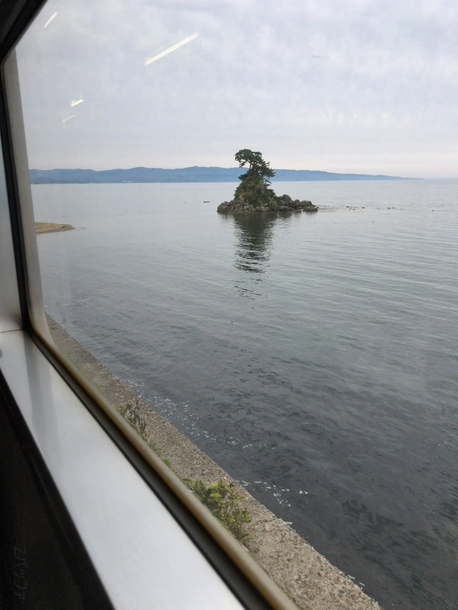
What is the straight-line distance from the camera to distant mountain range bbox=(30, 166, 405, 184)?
219cm

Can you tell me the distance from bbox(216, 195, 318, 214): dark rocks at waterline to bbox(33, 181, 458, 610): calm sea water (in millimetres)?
220

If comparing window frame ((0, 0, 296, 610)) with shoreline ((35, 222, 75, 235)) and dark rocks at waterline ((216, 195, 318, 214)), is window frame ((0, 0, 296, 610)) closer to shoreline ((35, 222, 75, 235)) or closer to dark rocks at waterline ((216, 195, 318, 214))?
shoreline ((35, 222, 75, 235))

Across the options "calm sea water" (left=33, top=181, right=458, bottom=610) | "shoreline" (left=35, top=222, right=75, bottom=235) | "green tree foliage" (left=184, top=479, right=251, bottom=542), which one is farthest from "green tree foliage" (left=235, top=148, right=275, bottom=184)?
"green tree foliage" (left=184, top=479, right=251, bottom=542)

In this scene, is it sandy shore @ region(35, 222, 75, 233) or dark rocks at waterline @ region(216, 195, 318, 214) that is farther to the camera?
dark rocks at waterline @ region(216, 195, 318, 214)

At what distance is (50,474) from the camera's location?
1.06 m

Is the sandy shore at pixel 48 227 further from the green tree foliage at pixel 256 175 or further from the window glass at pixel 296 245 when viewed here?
the green tree foliage at pixel 256 175

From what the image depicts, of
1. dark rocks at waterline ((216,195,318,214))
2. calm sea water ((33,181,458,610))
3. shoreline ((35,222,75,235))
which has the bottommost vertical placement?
calm sea water ((33,181,458,610))

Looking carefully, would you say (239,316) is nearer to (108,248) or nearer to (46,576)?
(108,248)

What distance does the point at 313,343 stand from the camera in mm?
8102

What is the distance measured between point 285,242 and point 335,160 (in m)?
5.63

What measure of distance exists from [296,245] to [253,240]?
37.4 inches

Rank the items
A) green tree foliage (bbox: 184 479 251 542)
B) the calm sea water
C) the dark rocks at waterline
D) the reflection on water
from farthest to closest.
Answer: the reflection on water, the dark rocks at waterline, the calm sea water, green tree foliage (bbox: 184 479 251 542)

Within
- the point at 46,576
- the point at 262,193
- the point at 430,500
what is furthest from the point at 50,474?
the point at 262,193

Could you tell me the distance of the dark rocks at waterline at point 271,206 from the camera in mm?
4844
